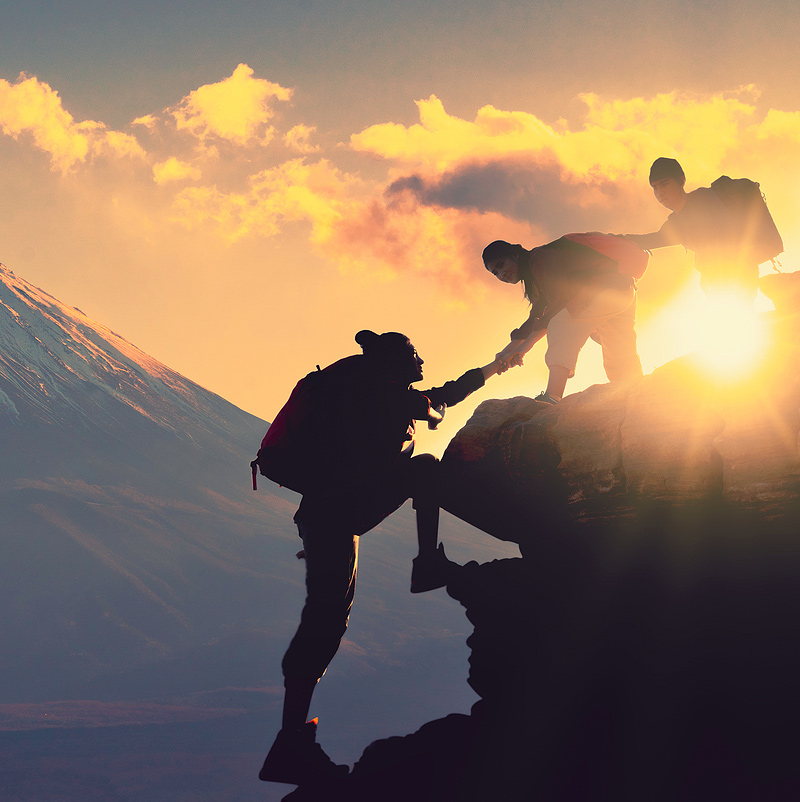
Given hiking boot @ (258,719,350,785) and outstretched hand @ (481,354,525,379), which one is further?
outstretched hand @ (481,354,525,379)

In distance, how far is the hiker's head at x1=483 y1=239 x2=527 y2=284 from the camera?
6.77m

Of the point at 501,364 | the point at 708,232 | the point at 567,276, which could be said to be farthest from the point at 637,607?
the point at 708,232

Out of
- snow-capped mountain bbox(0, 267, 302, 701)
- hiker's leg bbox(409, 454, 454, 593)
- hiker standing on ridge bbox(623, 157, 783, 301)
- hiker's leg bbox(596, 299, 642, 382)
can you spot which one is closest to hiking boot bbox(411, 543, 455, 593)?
hiker's leg bbox(409, 454, 454, 593)

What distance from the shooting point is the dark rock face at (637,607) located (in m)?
5.11

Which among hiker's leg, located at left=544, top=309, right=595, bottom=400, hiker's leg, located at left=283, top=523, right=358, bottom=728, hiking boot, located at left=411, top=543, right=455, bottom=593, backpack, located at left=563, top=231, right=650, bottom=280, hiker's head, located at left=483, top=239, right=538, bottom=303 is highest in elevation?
backpack, located at left=563, top=231, right=650, bottom=280

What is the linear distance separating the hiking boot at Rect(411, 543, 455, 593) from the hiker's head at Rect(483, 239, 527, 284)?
2.85 meters

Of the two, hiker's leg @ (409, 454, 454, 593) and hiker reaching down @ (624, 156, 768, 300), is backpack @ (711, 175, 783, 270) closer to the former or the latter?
hiker reaching down @ (624, 156, 768, 300)

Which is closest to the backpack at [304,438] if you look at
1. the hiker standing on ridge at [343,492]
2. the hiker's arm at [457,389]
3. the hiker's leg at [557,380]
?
the hiker standing on ridge at [343,492]

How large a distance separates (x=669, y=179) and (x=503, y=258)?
68.6 inches

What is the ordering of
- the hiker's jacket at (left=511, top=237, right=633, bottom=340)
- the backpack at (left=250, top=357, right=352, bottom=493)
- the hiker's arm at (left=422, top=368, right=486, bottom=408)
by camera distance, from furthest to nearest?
the hiker's jacket at (left=511, top=237, right=633, bottom=340) → the hiker's arm at (left=422, top=368, right=486, bottom=408) → the backpack at (left=250, top=357, right=352, bottom=493)

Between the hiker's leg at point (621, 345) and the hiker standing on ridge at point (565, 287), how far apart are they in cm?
21

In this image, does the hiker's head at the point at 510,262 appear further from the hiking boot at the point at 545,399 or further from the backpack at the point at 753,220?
the backpack at the point at 753,220

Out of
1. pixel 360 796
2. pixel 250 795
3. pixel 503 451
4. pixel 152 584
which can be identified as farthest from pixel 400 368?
pixel 152 584

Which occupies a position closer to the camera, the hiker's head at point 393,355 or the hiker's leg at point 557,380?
the hiker's head at point 393,355
